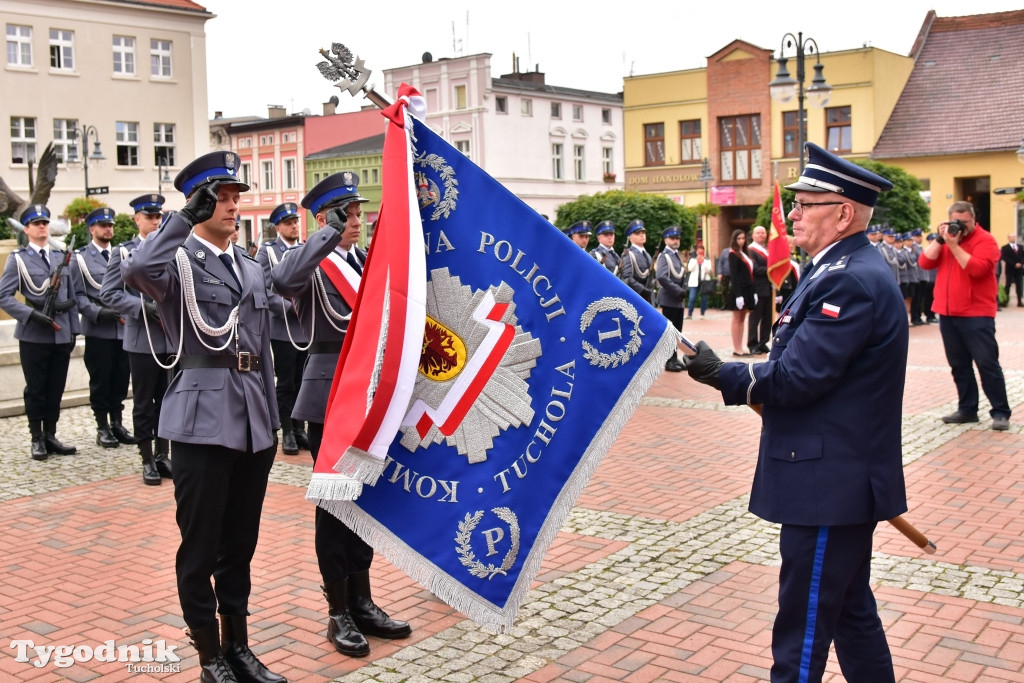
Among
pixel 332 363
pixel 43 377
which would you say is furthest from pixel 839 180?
pixel 43 377

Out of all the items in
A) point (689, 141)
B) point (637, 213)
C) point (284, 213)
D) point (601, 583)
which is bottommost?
point (601, 583)

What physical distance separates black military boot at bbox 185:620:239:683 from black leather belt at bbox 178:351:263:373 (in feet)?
3.49

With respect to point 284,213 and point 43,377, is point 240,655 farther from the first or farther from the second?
point 43,377

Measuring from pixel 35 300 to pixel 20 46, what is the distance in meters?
Answer: 43.5

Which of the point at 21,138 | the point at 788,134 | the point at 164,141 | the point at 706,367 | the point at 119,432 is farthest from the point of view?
the point at 164,141

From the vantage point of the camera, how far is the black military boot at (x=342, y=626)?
4.74 metres

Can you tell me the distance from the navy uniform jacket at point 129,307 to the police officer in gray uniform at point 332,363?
9.12ft

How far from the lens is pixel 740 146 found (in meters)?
44.9

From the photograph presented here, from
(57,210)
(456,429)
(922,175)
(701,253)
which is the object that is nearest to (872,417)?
(456,429)

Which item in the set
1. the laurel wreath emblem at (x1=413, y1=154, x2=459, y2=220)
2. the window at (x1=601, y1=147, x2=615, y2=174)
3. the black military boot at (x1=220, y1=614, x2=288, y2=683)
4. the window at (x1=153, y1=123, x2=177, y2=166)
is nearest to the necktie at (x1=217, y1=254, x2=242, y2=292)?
the laurel wreath emblem at (x1=413, y1=154, x2=459, y2=220)

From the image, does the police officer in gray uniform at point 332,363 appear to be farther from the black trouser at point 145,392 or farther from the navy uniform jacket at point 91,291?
the navy uniform jacket at point 91,291

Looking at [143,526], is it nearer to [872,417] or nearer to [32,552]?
[32,552]

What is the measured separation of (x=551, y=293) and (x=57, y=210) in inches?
1846

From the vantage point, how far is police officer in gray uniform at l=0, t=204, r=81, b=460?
378 inches
